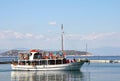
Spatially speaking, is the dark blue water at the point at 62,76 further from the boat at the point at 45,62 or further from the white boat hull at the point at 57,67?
the boat at the point at 45,62

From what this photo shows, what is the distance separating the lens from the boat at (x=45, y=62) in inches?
4107

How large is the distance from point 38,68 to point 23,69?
4668mm

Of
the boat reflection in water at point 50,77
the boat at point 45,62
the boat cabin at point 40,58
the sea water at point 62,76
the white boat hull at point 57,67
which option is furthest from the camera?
the boat cabin at point 40,58

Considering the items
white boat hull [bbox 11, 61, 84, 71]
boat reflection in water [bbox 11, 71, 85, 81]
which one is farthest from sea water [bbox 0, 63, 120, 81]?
white boat hull [bbox 11, 61, 84, 71]

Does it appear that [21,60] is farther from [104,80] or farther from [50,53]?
[104,80]

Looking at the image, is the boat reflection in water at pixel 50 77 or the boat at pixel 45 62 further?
the boat at pixel 45 62

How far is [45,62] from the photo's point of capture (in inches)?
4200

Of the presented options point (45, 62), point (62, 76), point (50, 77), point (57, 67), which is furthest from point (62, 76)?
point (45, 62)

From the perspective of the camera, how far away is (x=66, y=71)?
102 m

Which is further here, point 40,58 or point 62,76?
point 40,58

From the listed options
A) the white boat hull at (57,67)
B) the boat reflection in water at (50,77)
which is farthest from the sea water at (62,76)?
the white boat hull at (57,67)

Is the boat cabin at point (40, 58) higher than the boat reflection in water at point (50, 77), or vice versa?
the boat cabin at point (40, 58)

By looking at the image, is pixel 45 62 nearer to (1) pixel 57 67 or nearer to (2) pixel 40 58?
(2) pixel 40 58

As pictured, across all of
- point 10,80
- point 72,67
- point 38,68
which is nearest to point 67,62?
point 72,67
